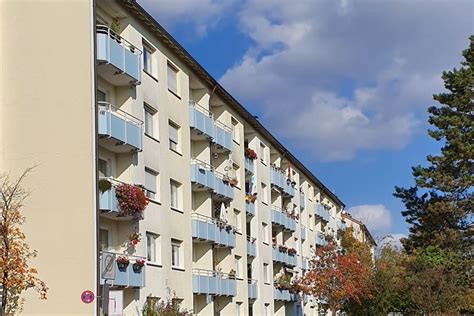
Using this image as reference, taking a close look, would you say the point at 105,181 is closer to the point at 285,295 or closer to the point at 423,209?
the point at 285,295

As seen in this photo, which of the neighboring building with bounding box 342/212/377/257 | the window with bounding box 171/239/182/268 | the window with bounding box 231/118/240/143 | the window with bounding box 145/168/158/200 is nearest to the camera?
the window with bounding box 145/168/158/200

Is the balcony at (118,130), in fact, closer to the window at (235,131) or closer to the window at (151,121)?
the window at (151,121)

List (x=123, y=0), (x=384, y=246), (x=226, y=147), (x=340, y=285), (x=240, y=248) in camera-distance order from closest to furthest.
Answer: (x=123, y=0) < (x=226, y=147) < (x=240, y=248) < (x=340, y=285) < (x=384, y=246)

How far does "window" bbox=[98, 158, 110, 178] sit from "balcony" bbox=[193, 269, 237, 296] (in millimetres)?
8581

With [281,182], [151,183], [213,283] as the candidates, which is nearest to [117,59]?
[151,183]

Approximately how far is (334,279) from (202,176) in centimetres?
1931

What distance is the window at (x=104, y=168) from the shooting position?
27.6 m

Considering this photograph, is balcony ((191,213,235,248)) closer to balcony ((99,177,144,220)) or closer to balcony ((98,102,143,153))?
balcony ((98,102,143,153))

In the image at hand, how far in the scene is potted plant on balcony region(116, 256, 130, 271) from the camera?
26219mm

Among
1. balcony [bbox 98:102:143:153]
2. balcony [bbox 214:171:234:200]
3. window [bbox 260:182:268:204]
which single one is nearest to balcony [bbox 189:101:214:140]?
balcony [bbox 214:171:234:200]

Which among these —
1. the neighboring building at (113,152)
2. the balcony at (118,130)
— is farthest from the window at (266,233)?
the balcony at (118,130)

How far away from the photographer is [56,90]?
25922 mm

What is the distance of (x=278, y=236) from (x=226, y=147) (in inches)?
669

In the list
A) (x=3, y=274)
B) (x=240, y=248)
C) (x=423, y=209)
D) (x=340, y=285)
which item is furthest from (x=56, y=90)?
Answer: (x=423, y=209)
